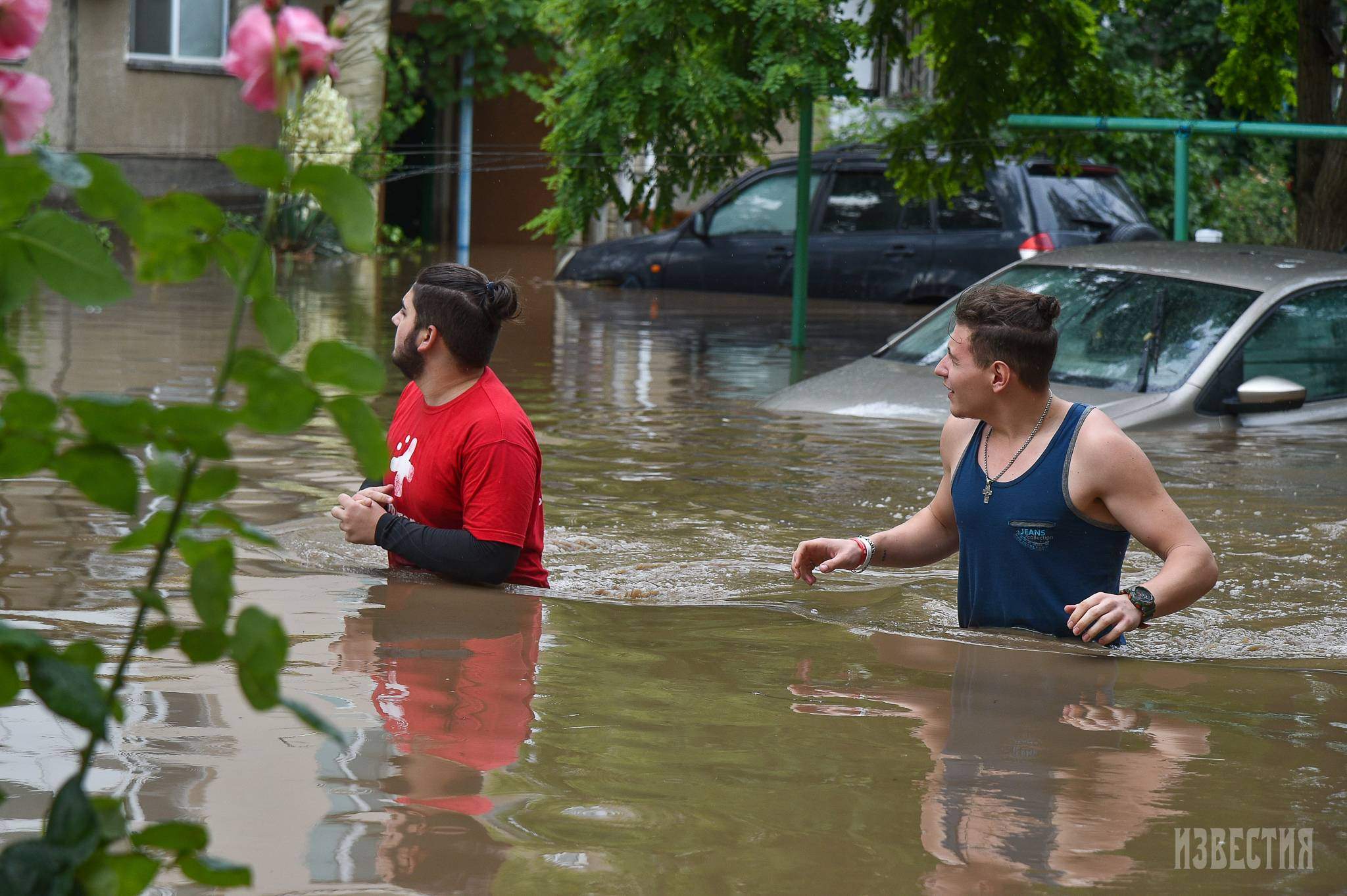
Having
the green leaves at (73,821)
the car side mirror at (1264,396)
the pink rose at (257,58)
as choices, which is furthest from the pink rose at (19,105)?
the car side mirror at (1264,396)

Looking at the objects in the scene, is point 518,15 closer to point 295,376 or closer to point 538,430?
point 538,430

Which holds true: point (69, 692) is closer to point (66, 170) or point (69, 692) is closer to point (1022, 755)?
point (66, 170)

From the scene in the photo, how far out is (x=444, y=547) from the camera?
4.94 meters

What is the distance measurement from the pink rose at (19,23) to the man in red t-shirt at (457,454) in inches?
122

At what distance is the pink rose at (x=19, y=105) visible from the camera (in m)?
1.81

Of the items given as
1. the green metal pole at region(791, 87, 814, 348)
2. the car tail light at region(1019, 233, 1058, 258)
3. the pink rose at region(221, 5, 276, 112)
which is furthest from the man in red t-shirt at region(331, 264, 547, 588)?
the car tail light at region(1019, 233, 1058, 258)

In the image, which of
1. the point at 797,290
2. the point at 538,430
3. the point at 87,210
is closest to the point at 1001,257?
the point at 797,290

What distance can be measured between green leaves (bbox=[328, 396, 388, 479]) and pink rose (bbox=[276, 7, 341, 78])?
0.36 metres

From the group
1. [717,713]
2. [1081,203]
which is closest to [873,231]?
[1081,203]

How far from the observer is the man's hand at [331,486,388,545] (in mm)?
4934

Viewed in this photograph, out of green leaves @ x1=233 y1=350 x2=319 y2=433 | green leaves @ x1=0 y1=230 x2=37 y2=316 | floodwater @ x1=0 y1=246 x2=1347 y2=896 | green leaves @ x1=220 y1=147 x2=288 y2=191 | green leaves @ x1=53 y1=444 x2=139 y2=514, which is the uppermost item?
green leaves @ x1=220 y1=147 x2=288 y2=191

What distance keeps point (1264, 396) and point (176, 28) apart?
60.8 feet

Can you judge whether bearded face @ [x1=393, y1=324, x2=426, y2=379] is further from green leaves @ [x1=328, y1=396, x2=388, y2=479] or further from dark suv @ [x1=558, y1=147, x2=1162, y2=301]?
dark suv @ [x1=558, y1=147, x2=1162, y2=301]

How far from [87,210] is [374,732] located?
2.02m
